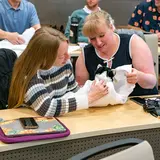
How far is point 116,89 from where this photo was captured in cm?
225

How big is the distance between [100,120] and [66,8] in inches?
157

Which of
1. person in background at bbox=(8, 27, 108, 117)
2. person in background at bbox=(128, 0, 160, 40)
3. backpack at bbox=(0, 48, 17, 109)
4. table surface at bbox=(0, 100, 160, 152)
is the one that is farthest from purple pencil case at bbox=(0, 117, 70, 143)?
person in background at bbox=(128, 0, 160, 40)

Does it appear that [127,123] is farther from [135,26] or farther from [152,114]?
[135,26]

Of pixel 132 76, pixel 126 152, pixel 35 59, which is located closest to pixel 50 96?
pixel 35 59

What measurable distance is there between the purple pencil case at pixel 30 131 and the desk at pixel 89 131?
3cm

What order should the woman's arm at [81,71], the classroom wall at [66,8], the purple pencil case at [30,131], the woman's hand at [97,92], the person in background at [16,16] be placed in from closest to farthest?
the purple pencil case at [30,131], the woman's hand at [97,92], the woman's arm at [81,71], the person in background at [16,16], the classroom wall at [66,8]

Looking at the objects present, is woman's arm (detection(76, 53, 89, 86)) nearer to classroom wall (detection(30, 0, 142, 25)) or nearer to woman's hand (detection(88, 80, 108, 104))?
woman's hand (detection(88, 80, 108, 104))

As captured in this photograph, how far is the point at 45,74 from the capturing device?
2.07 metres

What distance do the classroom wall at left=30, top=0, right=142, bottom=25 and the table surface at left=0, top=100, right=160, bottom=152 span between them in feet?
12.0

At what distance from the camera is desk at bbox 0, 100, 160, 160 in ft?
5.56

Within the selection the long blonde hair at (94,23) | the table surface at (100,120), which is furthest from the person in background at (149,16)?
the table surface at (100,120)

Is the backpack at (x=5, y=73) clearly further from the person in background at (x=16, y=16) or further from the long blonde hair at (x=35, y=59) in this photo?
the person in background at (x=16, y=16)

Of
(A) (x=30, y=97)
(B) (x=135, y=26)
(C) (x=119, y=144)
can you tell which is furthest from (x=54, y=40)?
(B) (x=135, y=26)

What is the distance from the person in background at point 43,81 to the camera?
1.95 metres
